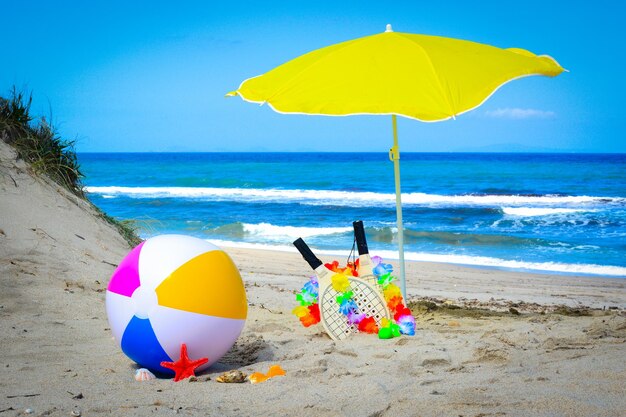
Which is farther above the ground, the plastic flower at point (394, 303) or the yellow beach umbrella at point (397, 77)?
the yellow beach umbrella at point (397, 77)

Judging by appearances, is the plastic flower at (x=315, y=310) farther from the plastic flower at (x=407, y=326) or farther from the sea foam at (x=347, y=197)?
the sea foam at (x=347, y=197)

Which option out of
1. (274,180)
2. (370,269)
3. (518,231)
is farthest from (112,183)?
(370,269)

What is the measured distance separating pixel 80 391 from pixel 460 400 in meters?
2.36

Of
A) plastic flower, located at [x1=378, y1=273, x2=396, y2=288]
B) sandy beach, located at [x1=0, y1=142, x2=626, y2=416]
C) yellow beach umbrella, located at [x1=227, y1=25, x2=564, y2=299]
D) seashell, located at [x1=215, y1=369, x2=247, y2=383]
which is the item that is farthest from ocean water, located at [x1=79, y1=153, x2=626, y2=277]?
seashell, located at [x1=215, y1=369, x2=247, y2=383]

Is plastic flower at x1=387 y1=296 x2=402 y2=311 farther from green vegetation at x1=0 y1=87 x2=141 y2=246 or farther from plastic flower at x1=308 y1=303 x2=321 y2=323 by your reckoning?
green vegetation at x1=0 y1=87 x2=141 y2=246

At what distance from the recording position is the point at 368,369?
460 cm

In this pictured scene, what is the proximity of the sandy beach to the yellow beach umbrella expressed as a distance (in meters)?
1.87

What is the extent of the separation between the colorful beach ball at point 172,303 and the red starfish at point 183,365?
4 centimetres

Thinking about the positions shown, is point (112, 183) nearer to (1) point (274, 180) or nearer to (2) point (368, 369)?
(1) point (274, 180)

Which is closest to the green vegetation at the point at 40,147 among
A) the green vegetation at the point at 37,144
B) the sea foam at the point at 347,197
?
the green vegetation at the point at 37,144

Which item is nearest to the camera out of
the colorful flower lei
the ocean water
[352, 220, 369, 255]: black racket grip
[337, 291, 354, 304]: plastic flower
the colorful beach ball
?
the colorful beach ball

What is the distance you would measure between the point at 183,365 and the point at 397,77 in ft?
8.85

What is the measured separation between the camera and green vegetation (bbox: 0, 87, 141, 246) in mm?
8734

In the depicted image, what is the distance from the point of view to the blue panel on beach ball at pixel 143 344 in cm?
432
